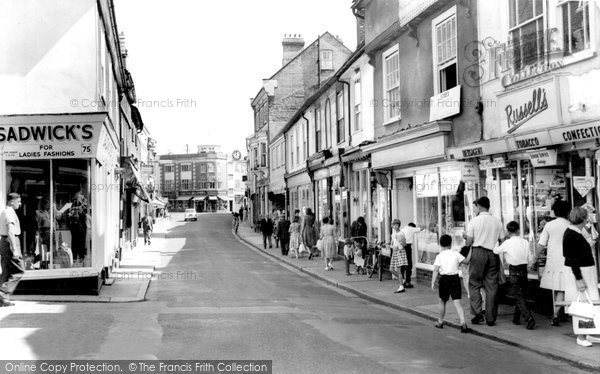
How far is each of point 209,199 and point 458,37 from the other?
10237 cm

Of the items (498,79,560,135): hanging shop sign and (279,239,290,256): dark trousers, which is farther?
(279,239,290,256): dark trousers

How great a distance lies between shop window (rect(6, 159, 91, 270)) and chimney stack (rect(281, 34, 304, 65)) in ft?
117

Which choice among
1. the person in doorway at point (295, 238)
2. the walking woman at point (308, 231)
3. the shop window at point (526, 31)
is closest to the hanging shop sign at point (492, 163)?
the shop window at point (526, 31)

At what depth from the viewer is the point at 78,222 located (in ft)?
44.7

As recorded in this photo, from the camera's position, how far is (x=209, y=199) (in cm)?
11338

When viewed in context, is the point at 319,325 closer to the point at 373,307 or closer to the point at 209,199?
the point at 373,307

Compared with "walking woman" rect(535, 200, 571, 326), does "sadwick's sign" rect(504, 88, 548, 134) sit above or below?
above

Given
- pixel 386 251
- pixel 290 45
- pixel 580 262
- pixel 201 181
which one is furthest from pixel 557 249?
pixel 201 181

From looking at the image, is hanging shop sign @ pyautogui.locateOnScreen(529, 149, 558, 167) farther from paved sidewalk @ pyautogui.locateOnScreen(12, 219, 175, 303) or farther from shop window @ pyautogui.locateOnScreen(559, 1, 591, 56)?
paved sidewalk @ pyautogui.locateOnScreen(12, 219, 175, 303)

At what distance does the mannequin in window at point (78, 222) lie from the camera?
1346 centimetres

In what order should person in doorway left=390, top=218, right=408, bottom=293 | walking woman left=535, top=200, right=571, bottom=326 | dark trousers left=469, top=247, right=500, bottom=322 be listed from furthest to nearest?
person in doorway left=390, top=218, right=408, bottom=293, dark trousers left=469, top=247, right=500, bottom=322, walking woman left=535, top=200, right=571, bottom=326

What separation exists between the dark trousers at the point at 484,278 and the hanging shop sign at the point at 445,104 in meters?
4.03

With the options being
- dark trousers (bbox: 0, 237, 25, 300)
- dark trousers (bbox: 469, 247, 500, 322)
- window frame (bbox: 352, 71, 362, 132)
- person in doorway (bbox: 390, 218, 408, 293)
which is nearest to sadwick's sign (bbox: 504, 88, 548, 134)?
dark trousers (bbox: 469, 247, 500, 322)

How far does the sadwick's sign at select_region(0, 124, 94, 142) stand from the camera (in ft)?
41.7
